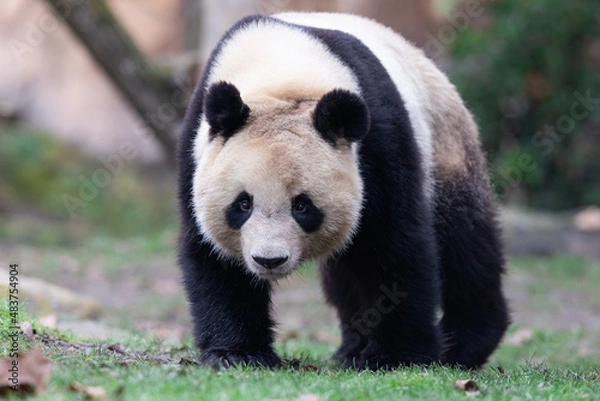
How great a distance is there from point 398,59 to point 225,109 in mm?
1907

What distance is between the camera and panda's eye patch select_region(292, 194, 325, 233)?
5.62 m

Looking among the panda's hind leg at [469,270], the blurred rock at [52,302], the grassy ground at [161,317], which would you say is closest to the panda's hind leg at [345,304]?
the grassy ground at [161,317]

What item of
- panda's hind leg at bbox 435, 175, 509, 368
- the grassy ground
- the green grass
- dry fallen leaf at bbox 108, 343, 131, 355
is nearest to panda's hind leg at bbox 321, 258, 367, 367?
the grassy ground

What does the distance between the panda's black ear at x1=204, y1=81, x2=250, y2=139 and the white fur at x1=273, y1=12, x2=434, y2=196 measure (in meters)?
1.12

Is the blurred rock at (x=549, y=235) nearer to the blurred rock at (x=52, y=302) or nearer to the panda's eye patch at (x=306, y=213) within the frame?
the blurred rock at (x=52, y=302)

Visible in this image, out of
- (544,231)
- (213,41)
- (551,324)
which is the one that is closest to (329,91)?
(551,324)

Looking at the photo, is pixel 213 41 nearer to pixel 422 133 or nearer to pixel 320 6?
pixel 320 6

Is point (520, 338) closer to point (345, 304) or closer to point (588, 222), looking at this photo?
point (345, 304)

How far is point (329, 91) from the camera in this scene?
18.7ft

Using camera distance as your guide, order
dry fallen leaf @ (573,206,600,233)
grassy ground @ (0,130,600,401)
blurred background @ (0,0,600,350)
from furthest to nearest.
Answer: dry fallen leaf @ (573,206,600,233)
blurred background @ (0,0,600,350)
grassy ground @ (0,130,600,401)

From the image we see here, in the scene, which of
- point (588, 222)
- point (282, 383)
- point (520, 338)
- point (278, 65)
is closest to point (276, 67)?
point (278, 65)

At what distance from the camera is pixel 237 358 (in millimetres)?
6191

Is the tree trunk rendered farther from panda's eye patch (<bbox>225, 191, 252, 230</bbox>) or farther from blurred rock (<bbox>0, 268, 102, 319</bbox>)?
panda's eye patch (<bbox>225, 191, 252, 230</bbox>)

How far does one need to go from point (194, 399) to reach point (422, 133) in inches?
118
